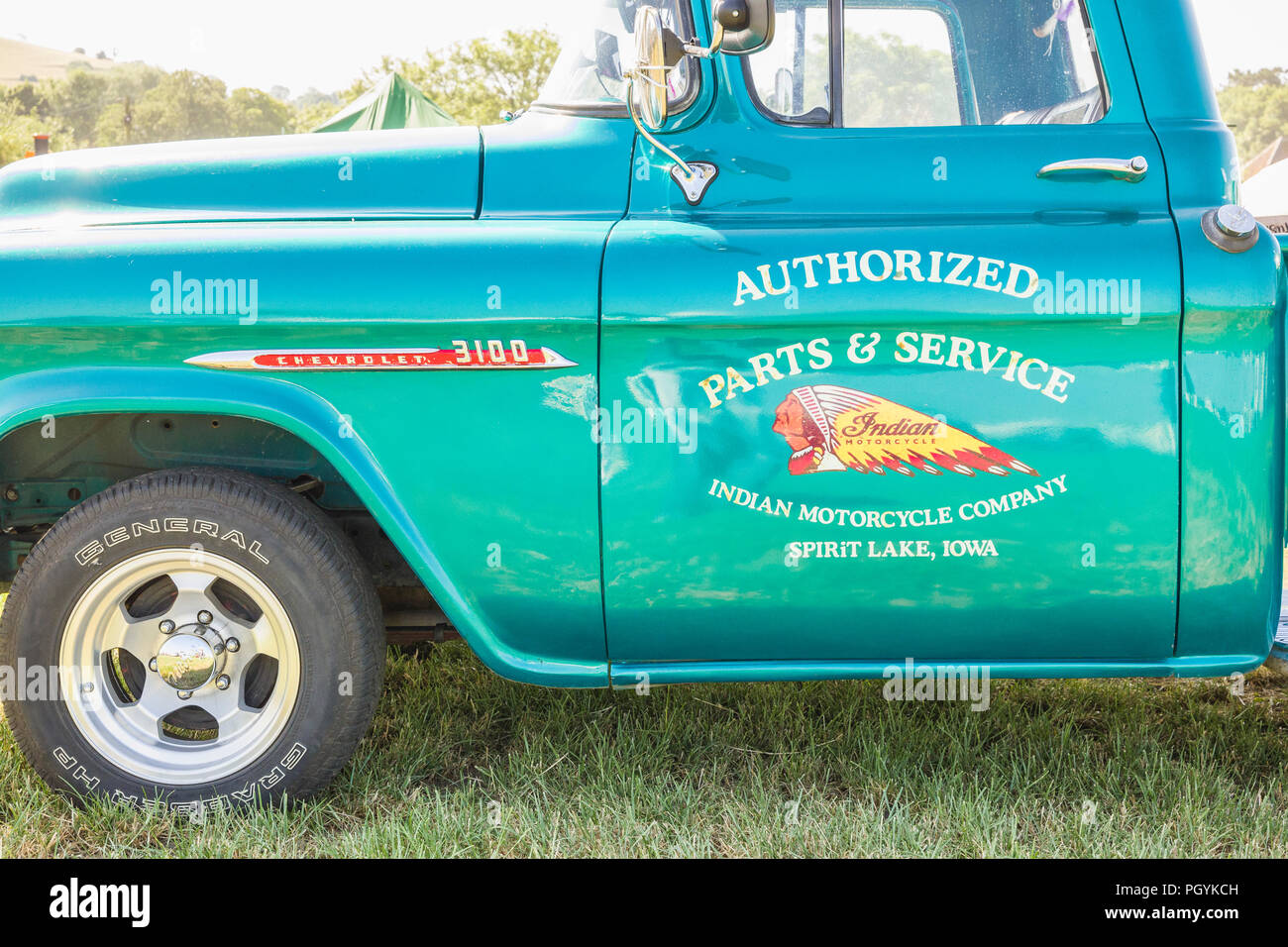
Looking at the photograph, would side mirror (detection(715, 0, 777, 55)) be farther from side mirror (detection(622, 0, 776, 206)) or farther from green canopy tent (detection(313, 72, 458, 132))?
green canopy tent (detection(313, 72, 458, 132))

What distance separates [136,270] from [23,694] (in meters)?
1.01

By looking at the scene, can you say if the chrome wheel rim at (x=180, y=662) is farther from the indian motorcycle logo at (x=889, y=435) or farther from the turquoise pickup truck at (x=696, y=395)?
the indian motorcycle logo at (x=889, y=435)

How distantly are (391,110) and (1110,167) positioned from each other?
15.1 m

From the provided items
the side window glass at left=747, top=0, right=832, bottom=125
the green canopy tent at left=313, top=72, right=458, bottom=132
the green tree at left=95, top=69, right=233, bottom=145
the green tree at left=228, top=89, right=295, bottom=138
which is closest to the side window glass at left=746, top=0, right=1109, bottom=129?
the side window glass at left=747, top=0, right=832, bottom=125

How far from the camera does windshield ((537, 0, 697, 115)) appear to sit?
8.09 feet

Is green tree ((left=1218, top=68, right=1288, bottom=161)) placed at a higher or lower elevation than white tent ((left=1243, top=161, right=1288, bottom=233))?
higher

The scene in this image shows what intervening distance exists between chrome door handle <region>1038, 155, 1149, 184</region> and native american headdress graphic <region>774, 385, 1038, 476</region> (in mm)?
650

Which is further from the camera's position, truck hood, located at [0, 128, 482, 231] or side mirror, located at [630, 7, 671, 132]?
truck hood, located at [0, 128, 482, 231]

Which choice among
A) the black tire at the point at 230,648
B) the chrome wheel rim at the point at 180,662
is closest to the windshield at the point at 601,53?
the black tire at the point at 230,648

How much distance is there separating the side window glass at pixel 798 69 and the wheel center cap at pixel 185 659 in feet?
5.97

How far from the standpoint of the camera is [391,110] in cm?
1583

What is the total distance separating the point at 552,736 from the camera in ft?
9.81

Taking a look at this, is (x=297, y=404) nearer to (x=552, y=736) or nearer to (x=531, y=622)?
(x=531, y=622)

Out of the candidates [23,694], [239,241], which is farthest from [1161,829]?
[23,694]
